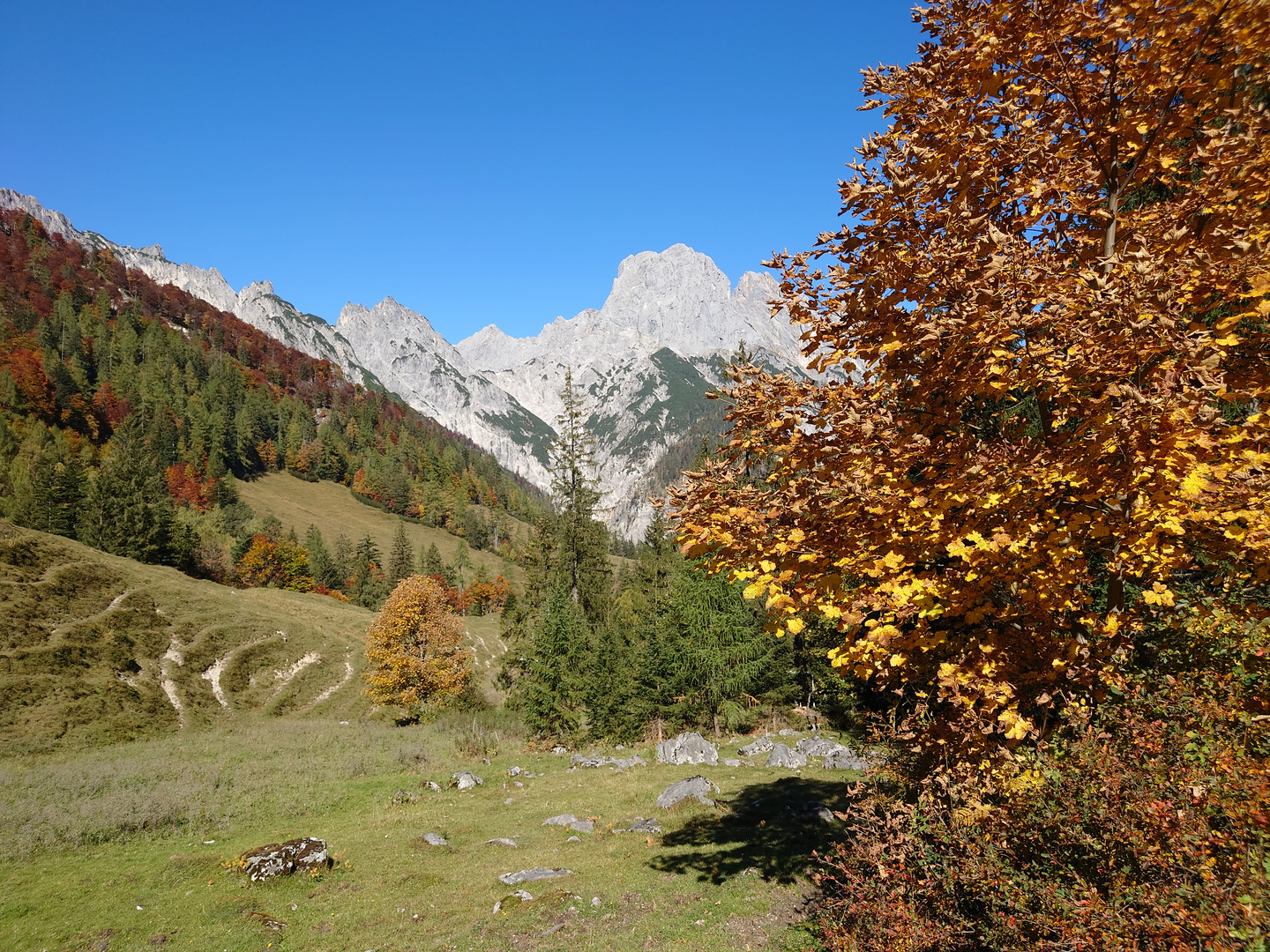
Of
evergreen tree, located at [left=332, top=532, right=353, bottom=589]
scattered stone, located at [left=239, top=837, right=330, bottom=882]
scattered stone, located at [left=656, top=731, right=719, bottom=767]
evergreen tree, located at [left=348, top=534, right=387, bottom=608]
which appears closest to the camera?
scattered stone, located at [left=239, top=837, right=330, bottom=882]

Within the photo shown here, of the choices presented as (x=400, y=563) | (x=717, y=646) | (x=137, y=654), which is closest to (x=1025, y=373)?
(x=717, y=646)

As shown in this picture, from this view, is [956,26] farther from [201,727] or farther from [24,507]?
[24,507]

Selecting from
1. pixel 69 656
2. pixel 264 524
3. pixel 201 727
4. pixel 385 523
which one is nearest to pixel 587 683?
pixel 201 727

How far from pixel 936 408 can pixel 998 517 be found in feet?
5.07

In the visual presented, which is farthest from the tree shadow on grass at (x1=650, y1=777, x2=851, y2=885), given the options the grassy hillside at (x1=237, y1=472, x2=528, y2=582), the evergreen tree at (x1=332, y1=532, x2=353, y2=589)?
the grassy hillside at (x1=237, y1=472, x2=528, y2=582)

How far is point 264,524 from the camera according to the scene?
114000mm

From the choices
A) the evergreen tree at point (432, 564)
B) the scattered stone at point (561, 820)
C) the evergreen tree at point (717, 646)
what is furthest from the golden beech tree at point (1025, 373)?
the evergreen tree at point (432, 564)

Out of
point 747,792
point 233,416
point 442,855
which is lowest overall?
point 442,855

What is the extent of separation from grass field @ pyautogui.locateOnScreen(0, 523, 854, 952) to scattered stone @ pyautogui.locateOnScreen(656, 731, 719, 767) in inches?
44.0

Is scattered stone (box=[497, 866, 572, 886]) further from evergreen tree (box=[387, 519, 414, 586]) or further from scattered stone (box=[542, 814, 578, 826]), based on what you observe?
evergreen tree (box=[387, 519, 414, 586])

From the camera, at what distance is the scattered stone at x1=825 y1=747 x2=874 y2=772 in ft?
79.5

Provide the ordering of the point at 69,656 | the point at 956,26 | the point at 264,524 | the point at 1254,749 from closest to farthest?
the point at 1254,749 < the point at 956,26 < the point at 69,656 < the point at 264,524

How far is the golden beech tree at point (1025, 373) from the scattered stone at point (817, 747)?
22.1 m

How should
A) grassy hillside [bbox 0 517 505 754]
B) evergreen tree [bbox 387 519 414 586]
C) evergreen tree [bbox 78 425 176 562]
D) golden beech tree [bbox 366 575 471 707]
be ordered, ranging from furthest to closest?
1. evergreen tree [bbox 387 519 414 586]
2. evergreen tree [bbox 78 425 176 562]
3. golden beech tree [bbox 366 575 471 707]
4. grassy hillside [bbox 0 517 505 754]
